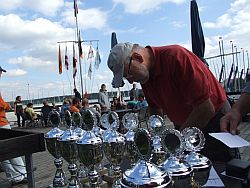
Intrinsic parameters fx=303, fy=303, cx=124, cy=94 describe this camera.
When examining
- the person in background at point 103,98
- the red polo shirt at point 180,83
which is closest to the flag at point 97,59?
the person in background at point 103,98

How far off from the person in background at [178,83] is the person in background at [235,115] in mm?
156

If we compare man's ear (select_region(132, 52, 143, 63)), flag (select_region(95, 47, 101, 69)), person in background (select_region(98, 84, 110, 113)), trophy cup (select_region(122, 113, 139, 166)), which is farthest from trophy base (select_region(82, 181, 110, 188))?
flag (select_region(95, 47, 101, 69))

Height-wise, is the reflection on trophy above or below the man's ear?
below

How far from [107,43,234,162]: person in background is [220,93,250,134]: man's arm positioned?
0.16 m

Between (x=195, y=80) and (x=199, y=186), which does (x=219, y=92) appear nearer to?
(x=195, y=80)

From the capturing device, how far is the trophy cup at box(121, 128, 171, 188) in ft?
2.65

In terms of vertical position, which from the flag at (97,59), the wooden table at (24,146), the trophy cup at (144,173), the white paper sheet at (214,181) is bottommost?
the white paper sheet at (214,181)

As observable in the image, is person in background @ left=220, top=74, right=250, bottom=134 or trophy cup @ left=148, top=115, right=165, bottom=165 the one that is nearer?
trophy cup @ left=148, top=115, right=165, bottom=165

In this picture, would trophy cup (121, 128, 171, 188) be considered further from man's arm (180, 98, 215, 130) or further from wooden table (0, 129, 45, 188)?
wooden table (0, 129, 45, 188)

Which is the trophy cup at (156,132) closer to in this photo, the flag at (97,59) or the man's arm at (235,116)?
the man's arm at (235,116)

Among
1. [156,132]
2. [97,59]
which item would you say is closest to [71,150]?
[156,132]

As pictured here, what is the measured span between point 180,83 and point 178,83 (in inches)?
1.4

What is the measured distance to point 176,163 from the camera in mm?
944

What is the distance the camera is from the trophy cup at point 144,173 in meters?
0.81
